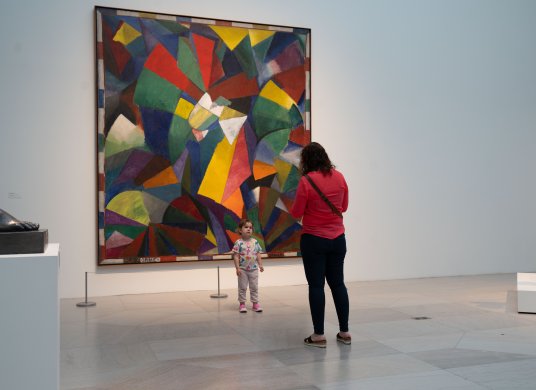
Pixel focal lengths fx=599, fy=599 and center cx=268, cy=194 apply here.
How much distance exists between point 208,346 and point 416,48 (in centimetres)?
682

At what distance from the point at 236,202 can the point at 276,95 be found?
1.76 meters

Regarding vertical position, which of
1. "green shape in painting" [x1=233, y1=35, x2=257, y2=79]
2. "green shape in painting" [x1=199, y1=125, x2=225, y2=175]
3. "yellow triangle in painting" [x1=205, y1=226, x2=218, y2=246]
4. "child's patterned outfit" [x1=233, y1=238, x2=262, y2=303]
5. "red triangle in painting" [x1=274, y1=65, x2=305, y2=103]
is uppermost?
"green shape in painting" [x1=233, y1=35, x2=257, y2=79]

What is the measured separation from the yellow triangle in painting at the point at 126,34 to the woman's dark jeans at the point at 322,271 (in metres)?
4.44

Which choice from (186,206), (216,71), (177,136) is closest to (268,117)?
(216,71)

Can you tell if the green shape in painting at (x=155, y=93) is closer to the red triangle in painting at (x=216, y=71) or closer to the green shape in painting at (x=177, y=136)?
the green shape in painting at (x=177, y=136)

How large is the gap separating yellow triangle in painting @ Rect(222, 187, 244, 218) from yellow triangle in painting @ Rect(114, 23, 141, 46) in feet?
8.54

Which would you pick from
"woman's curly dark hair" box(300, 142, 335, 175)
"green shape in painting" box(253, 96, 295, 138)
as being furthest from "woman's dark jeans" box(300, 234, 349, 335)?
"green shape in painting" box(253, 96, 295, 138)

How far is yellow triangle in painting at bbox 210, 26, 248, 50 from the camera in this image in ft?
29.0

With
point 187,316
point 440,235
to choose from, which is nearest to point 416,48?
A: point 440,235

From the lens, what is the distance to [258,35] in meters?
9.05

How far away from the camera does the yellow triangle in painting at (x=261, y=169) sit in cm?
898

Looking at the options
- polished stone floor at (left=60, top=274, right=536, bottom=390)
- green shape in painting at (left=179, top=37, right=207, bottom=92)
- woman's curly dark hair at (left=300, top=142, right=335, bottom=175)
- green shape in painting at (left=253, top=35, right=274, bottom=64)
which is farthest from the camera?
green shape in painting at (left=253, top=35, right=274, bottom=64)

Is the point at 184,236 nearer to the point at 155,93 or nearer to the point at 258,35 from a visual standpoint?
the point at 155,93

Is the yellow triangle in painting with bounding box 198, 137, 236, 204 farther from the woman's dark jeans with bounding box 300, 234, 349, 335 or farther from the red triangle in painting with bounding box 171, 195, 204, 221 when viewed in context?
the woman's dark jeans with bounding box 300, 234, 349, 335
